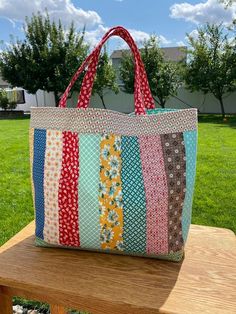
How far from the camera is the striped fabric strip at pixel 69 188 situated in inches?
36.9

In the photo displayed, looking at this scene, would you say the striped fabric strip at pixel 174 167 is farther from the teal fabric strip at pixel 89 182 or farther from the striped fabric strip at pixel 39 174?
the striped fabric strip at pixel 39 174

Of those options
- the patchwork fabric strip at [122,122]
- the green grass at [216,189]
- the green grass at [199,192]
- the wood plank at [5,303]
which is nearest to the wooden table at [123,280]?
the wood plank at [5,303]

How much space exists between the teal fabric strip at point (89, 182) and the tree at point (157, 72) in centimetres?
1515

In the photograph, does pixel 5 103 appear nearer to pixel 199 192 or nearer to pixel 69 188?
pixel 199 192

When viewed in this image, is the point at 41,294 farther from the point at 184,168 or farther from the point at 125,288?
the point at 184,168

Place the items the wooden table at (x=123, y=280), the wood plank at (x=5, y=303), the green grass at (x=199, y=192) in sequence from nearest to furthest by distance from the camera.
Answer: the wooden table at (x=123, y=280) → the wood plank at (x=5, y=303) → the green grass at (x=199, y=192)

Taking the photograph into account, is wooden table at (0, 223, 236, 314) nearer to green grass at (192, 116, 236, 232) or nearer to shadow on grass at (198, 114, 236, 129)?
green grass at (192, 116, 236, 232)

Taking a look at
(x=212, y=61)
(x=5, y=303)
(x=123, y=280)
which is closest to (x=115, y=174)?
(x=123, y=280)

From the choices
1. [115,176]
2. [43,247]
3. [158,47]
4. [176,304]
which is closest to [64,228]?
[43,247]

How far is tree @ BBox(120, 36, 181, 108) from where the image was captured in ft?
52.2

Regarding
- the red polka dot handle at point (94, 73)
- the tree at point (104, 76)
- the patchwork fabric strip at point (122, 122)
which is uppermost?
the tree at point (104, 76)

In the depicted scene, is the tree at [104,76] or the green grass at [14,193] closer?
the green grass at [14,193]

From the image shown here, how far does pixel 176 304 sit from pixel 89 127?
48 centimetres

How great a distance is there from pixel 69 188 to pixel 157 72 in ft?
51.2
